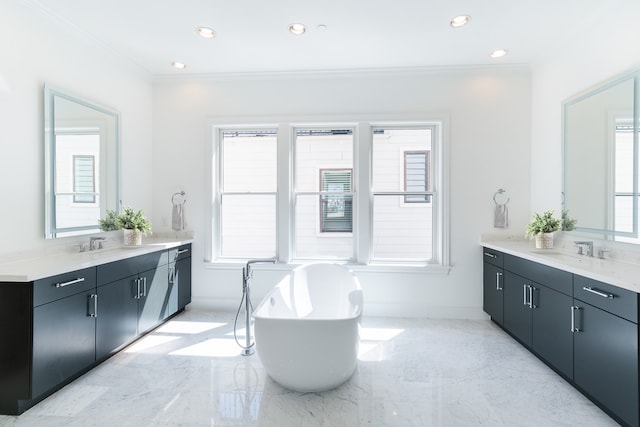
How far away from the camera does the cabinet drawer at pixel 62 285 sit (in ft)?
6.23

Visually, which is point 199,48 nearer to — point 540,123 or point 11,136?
point 11,136

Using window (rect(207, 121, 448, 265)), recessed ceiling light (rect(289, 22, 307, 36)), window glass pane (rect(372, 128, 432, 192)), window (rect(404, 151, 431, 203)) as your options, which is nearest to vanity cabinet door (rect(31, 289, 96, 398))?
window (rect(207, 121, 448, 265))

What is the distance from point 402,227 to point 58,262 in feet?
10.3

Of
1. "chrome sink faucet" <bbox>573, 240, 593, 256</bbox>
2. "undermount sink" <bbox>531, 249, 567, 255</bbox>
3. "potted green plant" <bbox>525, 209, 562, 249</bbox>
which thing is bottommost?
"undermount sink" <bbox>531, 249, 567, 255</bbox>

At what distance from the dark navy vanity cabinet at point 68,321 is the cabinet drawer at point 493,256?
3.33 m

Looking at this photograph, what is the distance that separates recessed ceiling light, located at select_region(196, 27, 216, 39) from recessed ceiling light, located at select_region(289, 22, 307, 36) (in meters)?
0.68

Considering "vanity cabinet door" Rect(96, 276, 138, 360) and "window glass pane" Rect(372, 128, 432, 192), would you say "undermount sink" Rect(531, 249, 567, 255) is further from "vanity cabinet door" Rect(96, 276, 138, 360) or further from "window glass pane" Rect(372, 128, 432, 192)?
"vanity cabinet door" Rect(96, 276, 138, 360)

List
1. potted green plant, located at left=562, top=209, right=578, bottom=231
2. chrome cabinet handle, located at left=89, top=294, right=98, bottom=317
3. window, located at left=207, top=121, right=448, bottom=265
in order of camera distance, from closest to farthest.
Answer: chrome cabinet handle, located at left=89, top=294, right=98, bottom=317, potted green plant, located at left=562, top=209, right=578, bottom=231, window, located at left=207, top=121, right=448, bottom=265

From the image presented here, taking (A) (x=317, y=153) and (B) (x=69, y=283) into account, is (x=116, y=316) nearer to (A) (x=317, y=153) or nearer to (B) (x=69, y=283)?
(B) (x=69, y=283)

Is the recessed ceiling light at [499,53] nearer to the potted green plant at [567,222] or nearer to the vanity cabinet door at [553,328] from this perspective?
the potted green plant at [567,222]

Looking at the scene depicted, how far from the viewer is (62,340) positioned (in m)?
2.07

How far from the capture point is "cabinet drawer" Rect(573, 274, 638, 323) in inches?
65.8

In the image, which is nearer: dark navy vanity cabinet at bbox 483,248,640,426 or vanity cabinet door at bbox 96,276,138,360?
dark navy vanity cabinet at bbox 483,248,640,426

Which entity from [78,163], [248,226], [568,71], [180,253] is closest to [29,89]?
[78,163]
